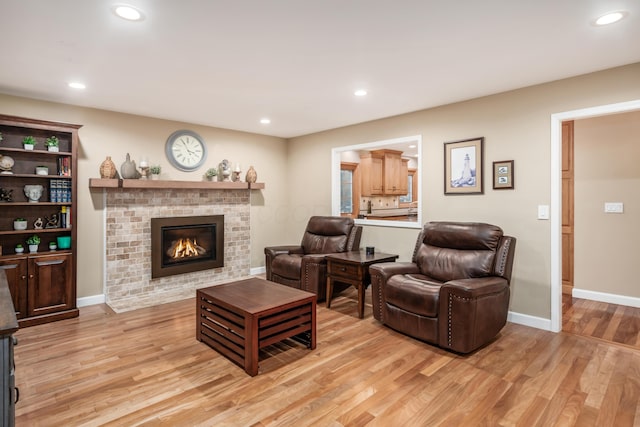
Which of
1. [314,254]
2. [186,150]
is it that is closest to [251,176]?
[186,150]

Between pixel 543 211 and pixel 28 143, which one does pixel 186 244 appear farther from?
pixel 543 211

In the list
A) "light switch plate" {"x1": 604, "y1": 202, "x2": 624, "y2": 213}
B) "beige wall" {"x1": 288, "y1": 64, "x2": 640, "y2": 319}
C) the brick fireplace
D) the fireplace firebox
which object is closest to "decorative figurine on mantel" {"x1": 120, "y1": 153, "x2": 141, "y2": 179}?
the brick fireplace

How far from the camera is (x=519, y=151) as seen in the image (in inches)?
144

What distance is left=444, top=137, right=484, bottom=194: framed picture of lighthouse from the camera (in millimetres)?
3973

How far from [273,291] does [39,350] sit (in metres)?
2.06

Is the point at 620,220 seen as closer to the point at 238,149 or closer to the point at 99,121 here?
the point at 238,149

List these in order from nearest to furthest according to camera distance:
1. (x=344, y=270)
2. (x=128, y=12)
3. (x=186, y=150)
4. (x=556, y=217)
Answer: (x=128, y=12), (x=556, y=217), (x=344, y=270), (x=186, y=150)

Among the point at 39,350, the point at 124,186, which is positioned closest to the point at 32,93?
the point at 124,186

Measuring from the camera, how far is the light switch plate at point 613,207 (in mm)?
4214

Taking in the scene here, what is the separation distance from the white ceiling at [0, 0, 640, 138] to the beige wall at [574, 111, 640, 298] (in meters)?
1.61

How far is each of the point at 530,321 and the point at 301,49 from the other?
3.40 metres

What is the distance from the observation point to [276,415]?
2.16m

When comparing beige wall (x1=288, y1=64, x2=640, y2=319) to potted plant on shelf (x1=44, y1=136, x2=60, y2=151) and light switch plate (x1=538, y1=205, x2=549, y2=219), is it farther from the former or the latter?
potted plant on shelf (x1=44, y1=136, x2=60, y2=151)

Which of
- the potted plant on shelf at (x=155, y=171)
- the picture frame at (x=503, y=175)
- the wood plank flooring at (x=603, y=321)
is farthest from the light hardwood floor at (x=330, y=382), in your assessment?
the potted plant on shelf at (x=155, y=171)
